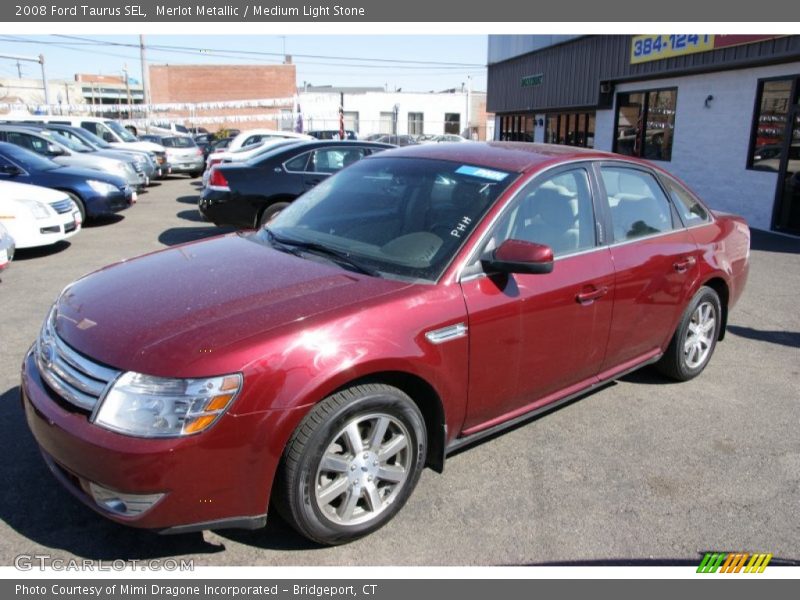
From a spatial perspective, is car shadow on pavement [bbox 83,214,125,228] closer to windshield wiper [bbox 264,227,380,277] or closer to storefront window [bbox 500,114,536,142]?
windshield wiper [bbox 264,227,380,277]

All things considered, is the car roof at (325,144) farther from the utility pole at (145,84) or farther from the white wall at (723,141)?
the utility pole at (145,84)

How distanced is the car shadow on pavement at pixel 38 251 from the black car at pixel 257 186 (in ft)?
7.00

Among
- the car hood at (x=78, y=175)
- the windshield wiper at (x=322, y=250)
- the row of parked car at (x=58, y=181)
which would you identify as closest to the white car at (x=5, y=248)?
the row of parked car at (x=58, y=181)

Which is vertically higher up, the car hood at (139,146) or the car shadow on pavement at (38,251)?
the car hood at (139,146)

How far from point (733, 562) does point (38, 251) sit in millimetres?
9263

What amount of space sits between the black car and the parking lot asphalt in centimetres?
421

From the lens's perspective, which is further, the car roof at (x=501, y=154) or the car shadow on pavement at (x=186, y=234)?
the car shadow on pavement at (x=186, y=234)

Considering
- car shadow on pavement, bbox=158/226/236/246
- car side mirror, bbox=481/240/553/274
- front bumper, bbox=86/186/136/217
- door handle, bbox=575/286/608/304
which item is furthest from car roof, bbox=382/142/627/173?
front bumper, bbox=86/186/136/217

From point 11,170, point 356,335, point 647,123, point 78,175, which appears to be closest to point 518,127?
point 647,123

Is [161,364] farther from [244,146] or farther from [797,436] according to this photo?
[244,146]

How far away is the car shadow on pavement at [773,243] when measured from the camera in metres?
10.3

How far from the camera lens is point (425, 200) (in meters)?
3.66

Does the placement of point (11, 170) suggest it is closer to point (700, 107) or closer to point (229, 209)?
point (229, 209)
